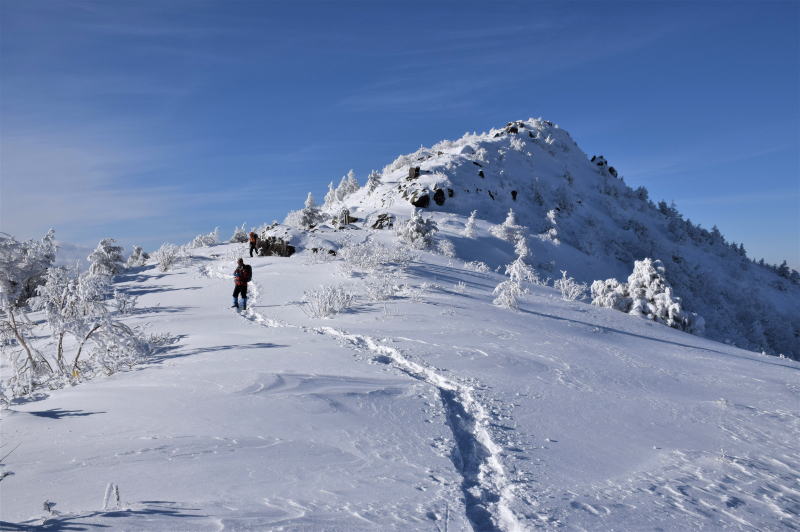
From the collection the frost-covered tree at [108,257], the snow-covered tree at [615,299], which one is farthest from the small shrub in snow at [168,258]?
the snow-covered tree at [615,299]

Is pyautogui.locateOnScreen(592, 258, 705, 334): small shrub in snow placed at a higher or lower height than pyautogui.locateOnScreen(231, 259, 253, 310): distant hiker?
higher

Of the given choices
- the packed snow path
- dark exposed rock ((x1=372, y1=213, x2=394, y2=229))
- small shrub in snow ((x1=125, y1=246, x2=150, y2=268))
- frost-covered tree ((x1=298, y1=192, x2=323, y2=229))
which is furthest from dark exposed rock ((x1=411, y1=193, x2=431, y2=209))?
the packed snow path

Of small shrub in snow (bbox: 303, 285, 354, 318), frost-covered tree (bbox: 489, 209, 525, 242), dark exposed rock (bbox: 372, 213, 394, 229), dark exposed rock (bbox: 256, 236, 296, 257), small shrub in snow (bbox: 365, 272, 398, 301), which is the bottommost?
small shrub in snow (bbox: 303, 285, 354, 318)

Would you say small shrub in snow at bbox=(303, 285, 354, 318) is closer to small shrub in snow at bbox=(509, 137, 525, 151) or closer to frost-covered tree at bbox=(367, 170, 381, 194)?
frost-covered tree at bbox=(367, 170, 381, 194)

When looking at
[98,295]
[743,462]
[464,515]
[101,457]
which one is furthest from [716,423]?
[98,295]

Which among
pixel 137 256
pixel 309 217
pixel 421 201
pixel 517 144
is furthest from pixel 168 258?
pixel 517 144

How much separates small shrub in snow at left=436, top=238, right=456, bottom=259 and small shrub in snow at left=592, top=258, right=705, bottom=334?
6738mm

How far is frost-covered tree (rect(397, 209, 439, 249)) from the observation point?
19.4 m

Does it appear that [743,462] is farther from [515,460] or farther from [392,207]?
[392,207]

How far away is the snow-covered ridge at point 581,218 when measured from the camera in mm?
27938

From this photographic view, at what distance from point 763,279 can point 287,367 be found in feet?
152

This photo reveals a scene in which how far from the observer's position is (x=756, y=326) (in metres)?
26.4

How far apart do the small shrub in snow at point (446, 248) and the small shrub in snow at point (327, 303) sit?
1025 centimetres

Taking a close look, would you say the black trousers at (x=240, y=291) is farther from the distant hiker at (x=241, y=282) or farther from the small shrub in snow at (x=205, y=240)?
the small shrub in snow at (x=205, y=240)
